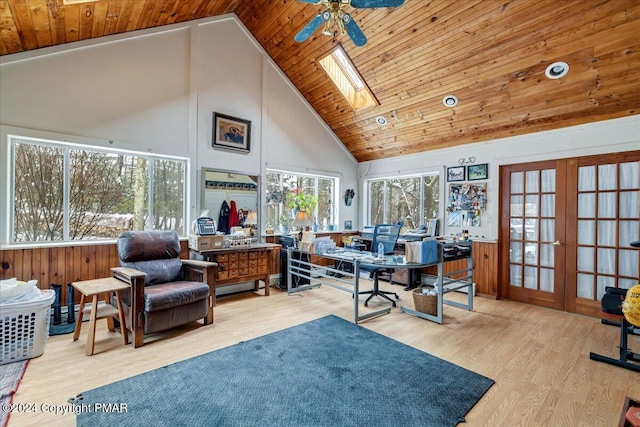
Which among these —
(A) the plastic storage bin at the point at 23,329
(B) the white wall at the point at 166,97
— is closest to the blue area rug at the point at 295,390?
(A) the plastic storage bin at the point at 23,329

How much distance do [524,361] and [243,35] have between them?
227 inches

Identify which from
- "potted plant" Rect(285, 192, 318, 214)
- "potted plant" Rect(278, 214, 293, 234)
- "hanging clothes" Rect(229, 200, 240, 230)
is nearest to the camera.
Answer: "hanging clothes" Rect(229, 200, 240, 230)

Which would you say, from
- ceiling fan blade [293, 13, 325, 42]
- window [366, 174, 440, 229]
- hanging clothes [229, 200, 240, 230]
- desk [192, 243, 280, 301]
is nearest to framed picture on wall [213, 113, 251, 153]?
hanging clothes [229, 200, 240, 230]

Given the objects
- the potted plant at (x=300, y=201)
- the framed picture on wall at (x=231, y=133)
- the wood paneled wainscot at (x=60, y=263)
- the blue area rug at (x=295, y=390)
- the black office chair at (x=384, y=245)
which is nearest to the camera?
the blue area rug at (x=295, y=390)

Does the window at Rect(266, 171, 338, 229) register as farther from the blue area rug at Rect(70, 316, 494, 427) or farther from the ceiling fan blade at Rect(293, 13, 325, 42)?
the blue area rug at Rect(70, 316, 494, 427)

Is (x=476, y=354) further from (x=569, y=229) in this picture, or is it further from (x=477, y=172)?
(x=477, y=172)

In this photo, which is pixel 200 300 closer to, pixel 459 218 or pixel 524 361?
pixel 524 361

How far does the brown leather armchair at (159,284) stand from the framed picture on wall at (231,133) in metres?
1.70

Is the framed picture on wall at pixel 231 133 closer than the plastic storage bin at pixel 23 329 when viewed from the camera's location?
No

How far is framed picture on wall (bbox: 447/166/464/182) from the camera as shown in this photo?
197 inches

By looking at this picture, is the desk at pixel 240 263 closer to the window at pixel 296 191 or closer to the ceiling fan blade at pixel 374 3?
the window at pixel 296 191

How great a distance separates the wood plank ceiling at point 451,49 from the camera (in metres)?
2.93

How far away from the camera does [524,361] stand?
2623 mm

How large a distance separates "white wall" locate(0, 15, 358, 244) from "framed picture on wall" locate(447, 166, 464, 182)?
2.48m
